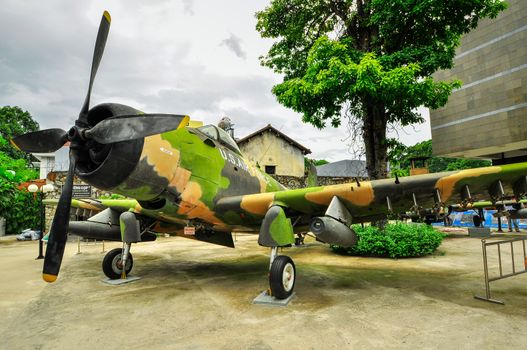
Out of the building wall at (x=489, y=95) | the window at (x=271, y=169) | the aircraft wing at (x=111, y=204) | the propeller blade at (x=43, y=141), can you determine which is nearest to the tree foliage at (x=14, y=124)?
the window at (x=271, y=169)

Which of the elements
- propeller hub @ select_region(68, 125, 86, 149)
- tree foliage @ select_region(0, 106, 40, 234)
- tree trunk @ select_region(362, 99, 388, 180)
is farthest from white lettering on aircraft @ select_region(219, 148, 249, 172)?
tree foliage @ select_region(0, 106, 40, 234)

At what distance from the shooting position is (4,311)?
485 centimetres

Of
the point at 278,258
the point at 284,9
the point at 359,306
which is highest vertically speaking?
the point at 284,9

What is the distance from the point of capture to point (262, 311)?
182 inches

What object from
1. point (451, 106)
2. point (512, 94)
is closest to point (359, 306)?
point (512, 94)

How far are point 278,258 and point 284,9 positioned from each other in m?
10.4

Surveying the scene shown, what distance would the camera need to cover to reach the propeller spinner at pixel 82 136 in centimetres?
396

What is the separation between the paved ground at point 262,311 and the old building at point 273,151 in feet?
70.4

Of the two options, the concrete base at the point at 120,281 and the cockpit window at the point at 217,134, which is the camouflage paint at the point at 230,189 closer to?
the cockpit window at the point at 217,134

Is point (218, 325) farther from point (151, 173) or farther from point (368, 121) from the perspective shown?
point (368, 121)

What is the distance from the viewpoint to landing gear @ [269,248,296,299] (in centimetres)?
502

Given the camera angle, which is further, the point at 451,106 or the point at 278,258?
the point at 451,106

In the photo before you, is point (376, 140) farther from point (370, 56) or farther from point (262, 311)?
point (262, 311)

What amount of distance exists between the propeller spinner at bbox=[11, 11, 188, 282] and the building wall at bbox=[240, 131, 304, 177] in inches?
929
